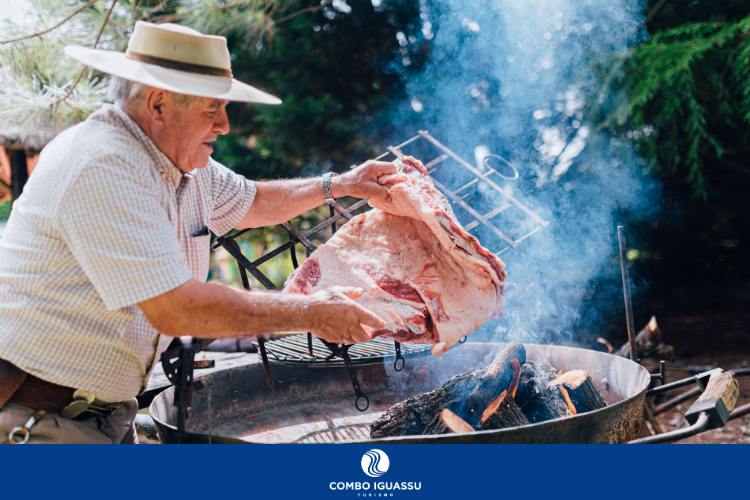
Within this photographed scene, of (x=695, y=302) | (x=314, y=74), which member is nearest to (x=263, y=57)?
(x=314, y=74)

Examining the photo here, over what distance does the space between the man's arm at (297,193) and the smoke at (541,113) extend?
90.4 inches

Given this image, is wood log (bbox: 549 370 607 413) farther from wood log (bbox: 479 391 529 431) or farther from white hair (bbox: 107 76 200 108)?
white hair (bbox: 107 76 200 108)

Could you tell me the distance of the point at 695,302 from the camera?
29.7ft

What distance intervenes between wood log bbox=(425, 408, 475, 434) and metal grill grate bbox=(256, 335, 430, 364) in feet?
1.90

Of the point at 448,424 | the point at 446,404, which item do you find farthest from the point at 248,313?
the point at 446,404

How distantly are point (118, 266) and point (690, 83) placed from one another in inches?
213

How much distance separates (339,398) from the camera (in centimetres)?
363

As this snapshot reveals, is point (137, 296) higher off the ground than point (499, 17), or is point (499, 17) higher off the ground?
point (499, 17)

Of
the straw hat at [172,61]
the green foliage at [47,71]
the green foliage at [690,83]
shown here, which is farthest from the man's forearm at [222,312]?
the green foliage at [690,83]

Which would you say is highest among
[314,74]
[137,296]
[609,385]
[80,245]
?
[80,245]
